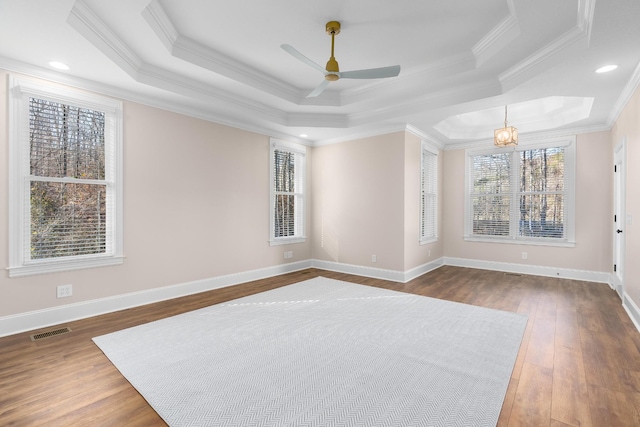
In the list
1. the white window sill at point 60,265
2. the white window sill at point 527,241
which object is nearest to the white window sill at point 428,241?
the white window sill at point 527,241

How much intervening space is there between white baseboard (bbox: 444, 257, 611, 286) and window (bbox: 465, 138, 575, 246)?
457 millimetres

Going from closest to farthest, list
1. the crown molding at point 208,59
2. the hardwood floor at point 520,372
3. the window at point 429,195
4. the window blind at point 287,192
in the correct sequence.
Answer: the hardwood floor at point 520,372 < the crown molding at point 208,59 < the window blind at point 287,192 < the window at point 429,195

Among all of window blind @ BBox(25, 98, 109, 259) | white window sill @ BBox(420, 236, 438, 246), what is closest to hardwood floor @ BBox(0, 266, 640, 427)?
window blind @ BBox(25, 98, 109, 259)

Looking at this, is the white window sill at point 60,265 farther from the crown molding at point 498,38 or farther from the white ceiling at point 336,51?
the crown molding at point 498,38

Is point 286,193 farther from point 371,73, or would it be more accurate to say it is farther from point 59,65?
point 59,65

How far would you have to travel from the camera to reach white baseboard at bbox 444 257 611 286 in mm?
5262

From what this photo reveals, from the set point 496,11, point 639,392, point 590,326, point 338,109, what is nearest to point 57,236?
point 338,109

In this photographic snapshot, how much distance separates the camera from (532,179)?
592 centimetres

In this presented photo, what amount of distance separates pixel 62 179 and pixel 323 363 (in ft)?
10.5

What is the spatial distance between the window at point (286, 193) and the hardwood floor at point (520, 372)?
191 cm

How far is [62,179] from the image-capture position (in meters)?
3.36

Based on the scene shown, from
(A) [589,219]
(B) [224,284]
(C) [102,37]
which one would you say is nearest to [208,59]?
(C) [102,37]

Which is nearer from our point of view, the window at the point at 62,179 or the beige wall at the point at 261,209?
the window at the point at 62,179

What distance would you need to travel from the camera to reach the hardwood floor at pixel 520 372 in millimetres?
1876
